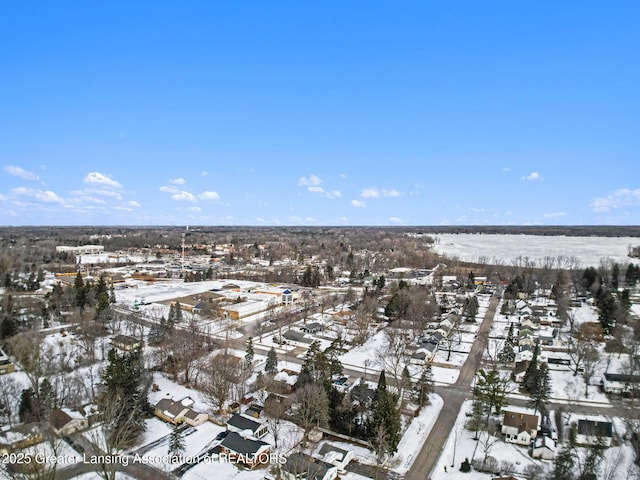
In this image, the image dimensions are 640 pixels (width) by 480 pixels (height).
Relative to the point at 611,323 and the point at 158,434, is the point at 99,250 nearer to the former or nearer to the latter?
the point at 158,434

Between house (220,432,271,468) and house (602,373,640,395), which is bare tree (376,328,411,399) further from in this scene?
house (602,373,640,395)

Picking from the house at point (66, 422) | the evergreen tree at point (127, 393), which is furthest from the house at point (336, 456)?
the house at point (66, 422)

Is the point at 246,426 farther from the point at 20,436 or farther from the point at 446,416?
the point at 446,416

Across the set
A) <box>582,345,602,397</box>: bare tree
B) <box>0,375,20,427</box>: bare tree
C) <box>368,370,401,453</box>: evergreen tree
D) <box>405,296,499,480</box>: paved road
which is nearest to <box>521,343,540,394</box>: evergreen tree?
<box>405,296,499,480</box>: paved road

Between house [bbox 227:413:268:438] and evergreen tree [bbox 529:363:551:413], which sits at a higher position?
evergreen tree [bbox 529:363:551:413]

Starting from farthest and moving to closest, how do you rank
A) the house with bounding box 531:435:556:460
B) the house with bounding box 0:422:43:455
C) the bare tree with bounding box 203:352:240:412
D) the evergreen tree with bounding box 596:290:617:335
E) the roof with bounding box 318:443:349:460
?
the evergreen tree with bounding box 596:290:617:335, the bare tree with bounding box 203:352:240:412, the house with bounding box 531:435:556:460, the roof with bounding box 318:443:349:460, the house with bounding box 0:422:43:455
